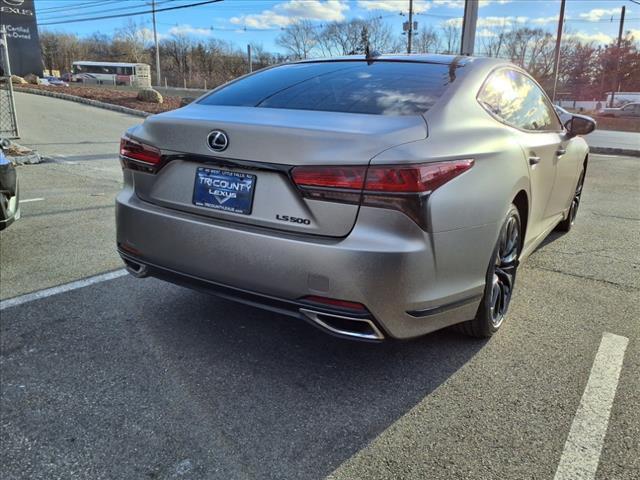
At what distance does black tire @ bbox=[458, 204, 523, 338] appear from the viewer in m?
2.85

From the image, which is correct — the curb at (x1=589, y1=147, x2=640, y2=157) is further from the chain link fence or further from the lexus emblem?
the lexus emblem

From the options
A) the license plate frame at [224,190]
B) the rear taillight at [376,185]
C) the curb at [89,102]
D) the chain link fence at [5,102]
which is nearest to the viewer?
the rear taillight at [376,185]

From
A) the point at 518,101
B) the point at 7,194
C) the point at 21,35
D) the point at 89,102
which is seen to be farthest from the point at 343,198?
the point at 21,35

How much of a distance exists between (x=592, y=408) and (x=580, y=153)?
312cm

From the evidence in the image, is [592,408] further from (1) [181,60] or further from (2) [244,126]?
(1) [181,60]

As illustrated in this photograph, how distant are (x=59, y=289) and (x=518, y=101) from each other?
349 cm

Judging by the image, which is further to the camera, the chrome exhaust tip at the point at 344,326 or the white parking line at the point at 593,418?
the chrome exhaust tip at the point at 344,326

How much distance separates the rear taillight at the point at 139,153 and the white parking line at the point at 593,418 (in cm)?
233

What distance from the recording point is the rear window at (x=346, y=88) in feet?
8.82

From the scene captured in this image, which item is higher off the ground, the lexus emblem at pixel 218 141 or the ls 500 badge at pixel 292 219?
the lexus emblem at pixel 218 141

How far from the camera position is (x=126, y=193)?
2941mm

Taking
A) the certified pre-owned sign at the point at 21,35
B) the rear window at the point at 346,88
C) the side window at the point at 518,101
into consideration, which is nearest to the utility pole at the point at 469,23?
the side window at the point at 518,101

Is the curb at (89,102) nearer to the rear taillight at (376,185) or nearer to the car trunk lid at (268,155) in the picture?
the car trunk lid at (268,155)

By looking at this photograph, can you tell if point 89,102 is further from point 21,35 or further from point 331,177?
point 331,177
